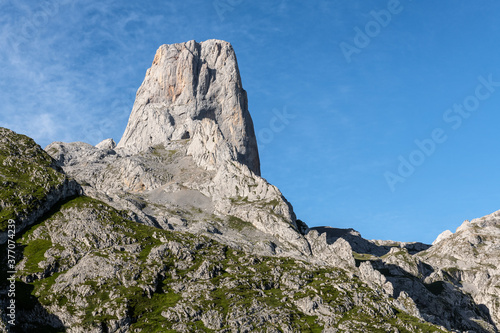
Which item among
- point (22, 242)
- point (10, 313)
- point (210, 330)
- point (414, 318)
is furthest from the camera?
point (22, 242)

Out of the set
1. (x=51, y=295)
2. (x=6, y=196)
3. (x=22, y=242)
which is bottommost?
(x=51, y=295)

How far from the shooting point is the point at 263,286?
18888 cm

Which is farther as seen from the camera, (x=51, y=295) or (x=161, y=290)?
(x=161, y=290)

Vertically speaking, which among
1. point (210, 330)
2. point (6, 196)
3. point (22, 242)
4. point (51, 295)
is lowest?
point (210, 330)

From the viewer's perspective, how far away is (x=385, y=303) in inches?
7131

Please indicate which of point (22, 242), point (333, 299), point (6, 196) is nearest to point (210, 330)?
point (333, 299)

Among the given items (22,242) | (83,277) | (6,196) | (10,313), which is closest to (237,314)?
(83,277)

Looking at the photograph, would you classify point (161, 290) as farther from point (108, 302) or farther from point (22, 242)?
point (22, 242)

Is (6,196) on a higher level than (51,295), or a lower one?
higher

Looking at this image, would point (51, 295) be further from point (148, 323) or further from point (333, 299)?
point (333, 299)

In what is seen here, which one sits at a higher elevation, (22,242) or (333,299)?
(22,242)

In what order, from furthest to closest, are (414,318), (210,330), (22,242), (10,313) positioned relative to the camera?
(22,242), (414,318), (210,330), (10,313)

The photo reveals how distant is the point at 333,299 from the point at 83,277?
274 ft

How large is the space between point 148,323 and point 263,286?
151 ft
